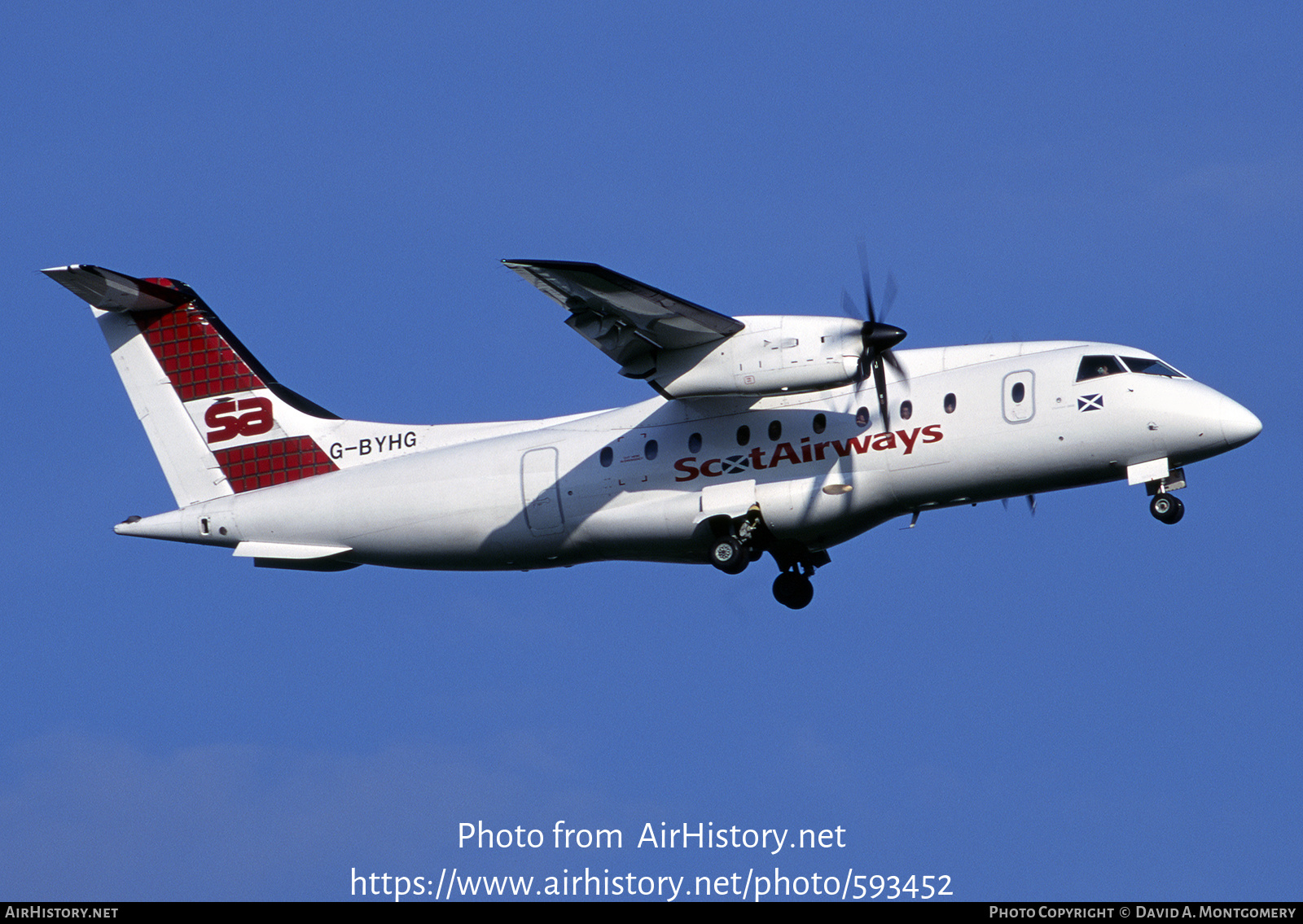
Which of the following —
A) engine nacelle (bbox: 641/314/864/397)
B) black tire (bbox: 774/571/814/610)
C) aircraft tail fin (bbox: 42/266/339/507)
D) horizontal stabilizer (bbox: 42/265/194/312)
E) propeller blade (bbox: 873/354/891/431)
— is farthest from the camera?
aircraft tail fin (bbox: 42/266/339/507)

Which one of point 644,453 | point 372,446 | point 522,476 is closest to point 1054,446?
point 644,453

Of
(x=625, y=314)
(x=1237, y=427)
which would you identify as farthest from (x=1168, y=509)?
(x=625, y=314)

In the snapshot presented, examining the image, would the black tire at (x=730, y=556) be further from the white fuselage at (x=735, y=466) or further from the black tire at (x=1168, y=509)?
the black tire at (x=1168, y=509)

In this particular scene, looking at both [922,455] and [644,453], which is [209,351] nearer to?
[644,453]

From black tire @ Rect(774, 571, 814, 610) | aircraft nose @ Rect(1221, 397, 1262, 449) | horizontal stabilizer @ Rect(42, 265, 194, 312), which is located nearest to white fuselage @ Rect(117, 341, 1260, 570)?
aircraft nose @ Rect(1221, 397, 1262, 449)

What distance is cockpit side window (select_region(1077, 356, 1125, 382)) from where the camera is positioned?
20062 millimetres

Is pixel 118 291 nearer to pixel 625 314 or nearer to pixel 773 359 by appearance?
pixel 625 314

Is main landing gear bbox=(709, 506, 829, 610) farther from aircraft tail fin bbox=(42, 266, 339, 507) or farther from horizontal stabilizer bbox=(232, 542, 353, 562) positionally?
aircraft tail fin bbox=(42, 266, 339, 507)

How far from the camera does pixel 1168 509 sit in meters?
19.7

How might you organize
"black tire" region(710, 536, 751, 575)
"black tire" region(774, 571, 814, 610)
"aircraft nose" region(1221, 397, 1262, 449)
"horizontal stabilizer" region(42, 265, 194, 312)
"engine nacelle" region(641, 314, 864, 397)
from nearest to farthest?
1. "aircraft nose" region(1221, 397, 1262, 449)
2. "engine nacelle" region(641, 314, 864, 397)
3. "black tire" region(710, 536, 751, 575)
4. "black tire" region(774, 571, 814, 610)
5. "horizontal stabilizer" region(42, 265, 194, 312)

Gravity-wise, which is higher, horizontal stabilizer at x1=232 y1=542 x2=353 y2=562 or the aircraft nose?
the aircraft nose

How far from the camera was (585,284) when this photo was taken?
19.9 m

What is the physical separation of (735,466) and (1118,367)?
523 centimetres

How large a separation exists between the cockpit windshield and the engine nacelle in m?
2.89
